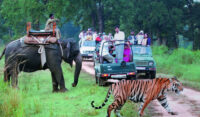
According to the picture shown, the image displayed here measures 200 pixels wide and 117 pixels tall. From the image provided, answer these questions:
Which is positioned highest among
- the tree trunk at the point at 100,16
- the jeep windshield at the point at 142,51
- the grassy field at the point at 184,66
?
the tree trunk at the point at 100,16

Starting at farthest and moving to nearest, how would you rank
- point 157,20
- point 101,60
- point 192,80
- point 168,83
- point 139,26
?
point 139,26 < point 157,20 < point 192,80 < point 101,60 < point 168,83

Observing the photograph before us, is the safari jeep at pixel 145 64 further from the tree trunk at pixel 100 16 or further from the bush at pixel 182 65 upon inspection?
the tree trunk at pixel 100 16

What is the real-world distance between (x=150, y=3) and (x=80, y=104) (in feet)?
129

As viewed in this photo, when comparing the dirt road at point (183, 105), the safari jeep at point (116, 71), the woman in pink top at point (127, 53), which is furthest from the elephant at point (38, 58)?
the dirt road at point (183, 105)

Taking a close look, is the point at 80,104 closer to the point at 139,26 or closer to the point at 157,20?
the point at 157,20

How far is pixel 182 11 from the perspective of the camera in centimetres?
5088

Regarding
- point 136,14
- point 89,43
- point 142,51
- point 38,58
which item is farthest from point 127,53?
point 136,14

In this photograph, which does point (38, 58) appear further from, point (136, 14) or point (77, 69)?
point (136, 14)

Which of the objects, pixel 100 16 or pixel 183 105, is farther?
pixel 100 16

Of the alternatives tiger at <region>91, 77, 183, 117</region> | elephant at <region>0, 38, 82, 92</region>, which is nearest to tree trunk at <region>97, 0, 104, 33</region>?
elephant at <region>0, 38, 82, 92</region>

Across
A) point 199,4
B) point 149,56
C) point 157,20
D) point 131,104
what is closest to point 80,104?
point 131,104

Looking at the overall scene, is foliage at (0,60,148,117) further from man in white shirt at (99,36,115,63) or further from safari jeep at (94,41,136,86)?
man in white shirt at (99,36,115,63)

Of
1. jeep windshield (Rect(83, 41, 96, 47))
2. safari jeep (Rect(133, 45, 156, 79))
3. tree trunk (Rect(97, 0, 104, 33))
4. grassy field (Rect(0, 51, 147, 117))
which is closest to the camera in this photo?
grassy field (Rect(0, 51, 147, 117))

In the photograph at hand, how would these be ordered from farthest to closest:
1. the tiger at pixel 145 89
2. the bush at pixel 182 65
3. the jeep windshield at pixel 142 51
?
1. the bush at pixel 182 65
2. the jeep windshield at pixel 142 51
3. the tiger at pixel 145 89
